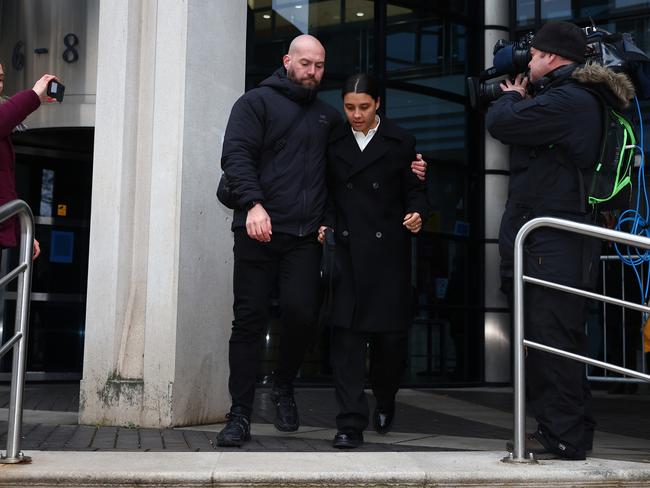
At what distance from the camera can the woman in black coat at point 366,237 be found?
4.74m

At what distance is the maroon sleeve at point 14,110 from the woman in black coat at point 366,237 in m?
1.50

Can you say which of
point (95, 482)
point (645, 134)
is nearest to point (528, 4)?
point (645, 134)

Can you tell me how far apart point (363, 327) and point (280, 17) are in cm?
553

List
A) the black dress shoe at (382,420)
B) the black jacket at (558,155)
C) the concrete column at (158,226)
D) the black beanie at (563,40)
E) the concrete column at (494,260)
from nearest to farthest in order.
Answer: the black jacket at (558,155) < the black beanie at (563,40) < the black dress shoe at (382,420) < the concrete column at (158,226) < the concrete column at (494,260)

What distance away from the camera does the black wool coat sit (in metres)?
4.78

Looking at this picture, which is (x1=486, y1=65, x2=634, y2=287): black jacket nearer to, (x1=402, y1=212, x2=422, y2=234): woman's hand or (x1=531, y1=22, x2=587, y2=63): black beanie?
(x1=531, y1=22, x2=587, y2=63): black beanie

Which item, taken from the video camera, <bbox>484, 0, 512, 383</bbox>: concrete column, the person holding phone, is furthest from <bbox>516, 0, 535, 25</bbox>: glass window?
the person holding phone

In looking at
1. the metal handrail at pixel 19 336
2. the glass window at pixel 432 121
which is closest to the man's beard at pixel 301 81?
the metal handrail at pixel 19 336

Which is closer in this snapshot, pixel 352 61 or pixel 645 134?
pixel 352 61

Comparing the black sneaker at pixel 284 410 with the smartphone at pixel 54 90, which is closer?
the smartphone at pixel 54 90

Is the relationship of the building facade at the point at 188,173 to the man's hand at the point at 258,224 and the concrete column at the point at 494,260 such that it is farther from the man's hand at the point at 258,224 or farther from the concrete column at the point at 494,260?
the man's hand at the point at 258,224

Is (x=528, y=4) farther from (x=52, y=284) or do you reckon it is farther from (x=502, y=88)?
(x=502, y=88)

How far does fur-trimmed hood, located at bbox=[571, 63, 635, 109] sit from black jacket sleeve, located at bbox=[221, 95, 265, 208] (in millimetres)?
1540

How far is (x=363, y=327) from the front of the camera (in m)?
4.74
